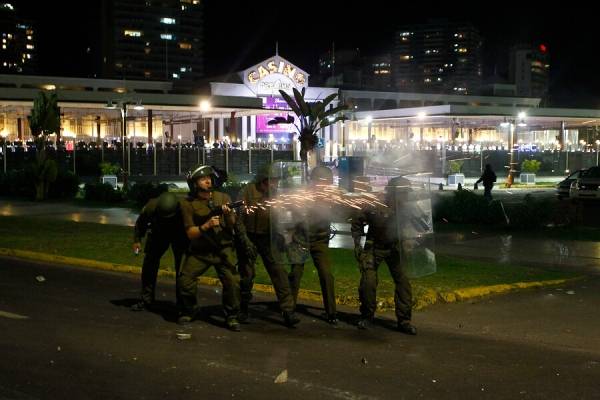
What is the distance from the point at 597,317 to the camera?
9461 millimetres

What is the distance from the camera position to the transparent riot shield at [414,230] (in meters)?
8.30

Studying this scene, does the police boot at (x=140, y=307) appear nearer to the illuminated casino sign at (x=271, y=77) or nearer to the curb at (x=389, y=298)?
the curb at (x=389, y=298)

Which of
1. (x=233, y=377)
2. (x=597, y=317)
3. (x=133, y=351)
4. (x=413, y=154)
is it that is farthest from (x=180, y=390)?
(x=413, y=154)

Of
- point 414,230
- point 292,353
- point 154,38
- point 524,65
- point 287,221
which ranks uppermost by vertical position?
point 154,38

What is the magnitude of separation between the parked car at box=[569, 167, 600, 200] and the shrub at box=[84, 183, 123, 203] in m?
17.1

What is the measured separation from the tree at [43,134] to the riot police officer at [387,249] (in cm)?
2339

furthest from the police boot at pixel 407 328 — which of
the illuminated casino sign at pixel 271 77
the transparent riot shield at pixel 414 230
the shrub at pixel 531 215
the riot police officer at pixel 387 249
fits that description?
the illuminated casino sign at pixel 271 77

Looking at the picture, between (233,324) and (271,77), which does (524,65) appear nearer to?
(271,77)

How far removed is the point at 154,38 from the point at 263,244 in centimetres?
16319

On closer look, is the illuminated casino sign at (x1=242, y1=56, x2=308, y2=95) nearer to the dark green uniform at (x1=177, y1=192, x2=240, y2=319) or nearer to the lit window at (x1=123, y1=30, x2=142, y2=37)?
the dark green uniform at (x1=177, y1=192, x2=240, y2=319)

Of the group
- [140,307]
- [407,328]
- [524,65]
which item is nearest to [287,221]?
[407,328]

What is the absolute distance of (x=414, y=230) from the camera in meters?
8.41

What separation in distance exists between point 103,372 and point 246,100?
4316 cm

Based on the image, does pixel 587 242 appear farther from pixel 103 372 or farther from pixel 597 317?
pixel 103 372
